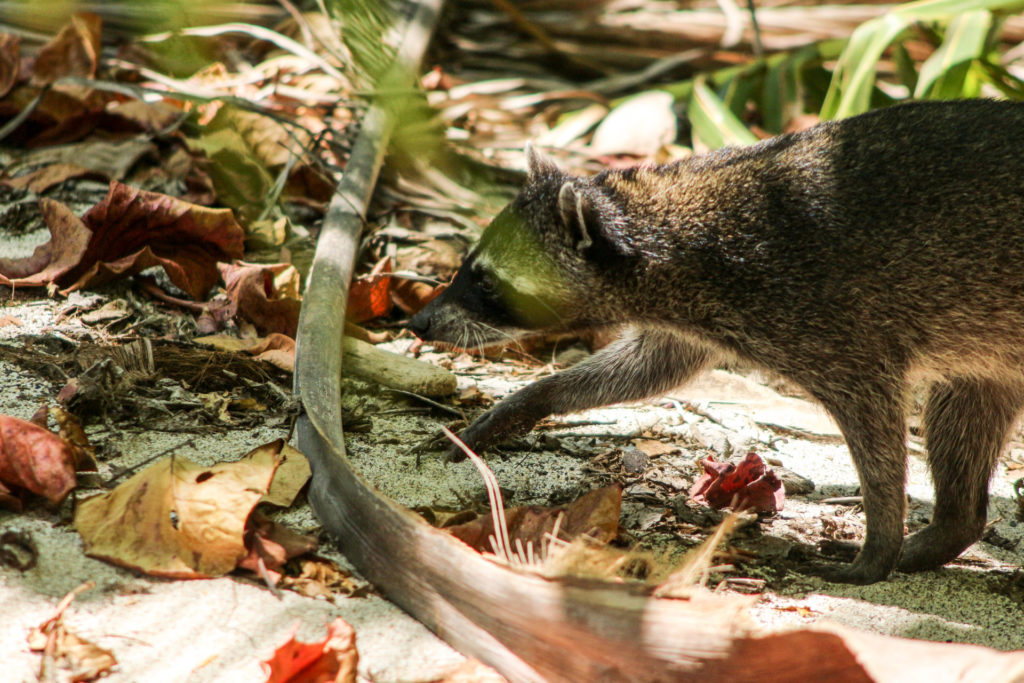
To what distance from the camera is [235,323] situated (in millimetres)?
3932

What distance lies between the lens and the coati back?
3.37m

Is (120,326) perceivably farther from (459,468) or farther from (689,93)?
(689,93)

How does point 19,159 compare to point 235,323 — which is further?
point 19,159

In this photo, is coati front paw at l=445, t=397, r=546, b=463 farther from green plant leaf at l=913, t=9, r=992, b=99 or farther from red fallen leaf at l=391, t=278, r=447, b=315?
green plant leaf at l=913, t=9, r=992, b=99

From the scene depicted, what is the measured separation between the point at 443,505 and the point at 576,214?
1.25 metres

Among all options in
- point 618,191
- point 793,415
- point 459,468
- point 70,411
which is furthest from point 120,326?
point 793,415

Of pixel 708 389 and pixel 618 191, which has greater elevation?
pixel 618 191

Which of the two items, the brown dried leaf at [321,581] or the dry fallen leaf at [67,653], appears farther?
the brown dried leaf at [321,581]

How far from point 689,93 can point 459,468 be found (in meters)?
4.17

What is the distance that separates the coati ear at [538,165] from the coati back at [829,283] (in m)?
0.01

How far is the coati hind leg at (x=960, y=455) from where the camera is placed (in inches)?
138

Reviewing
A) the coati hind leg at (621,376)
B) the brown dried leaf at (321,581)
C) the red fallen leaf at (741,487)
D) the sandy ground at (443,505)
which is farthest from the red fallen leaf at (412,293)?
the brown dried leaf at (321,581)

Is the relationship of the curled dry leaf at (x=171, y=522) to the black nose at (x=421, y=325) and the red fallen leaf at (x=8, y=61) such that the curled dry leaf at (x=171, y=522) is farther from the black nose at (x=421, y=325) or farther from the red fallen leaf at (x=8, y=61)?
the red fallen leaf at (x=8, y=61)

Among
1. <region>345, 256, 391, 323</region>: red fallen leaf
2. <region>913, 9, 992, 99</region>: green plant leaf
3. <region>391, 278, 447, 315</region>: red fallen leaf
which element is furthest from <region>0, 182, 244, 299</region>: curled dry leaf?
<region>913, 9, 992, 99</region>: green plant leaf
